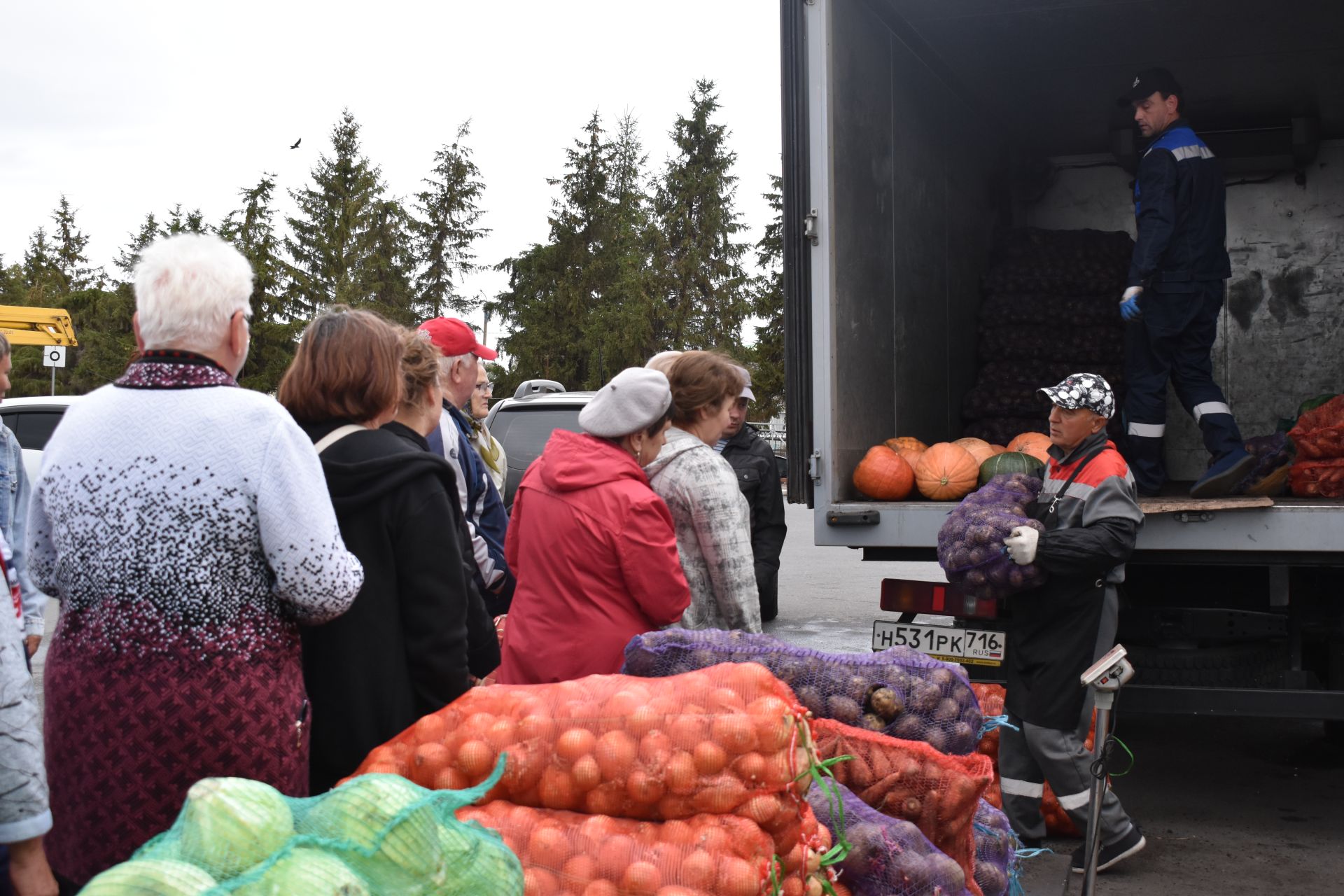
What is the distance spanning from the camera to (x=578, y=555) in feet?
11.1

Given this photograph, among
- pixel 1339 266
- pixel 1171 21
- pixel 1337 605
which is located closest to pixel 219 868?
pixel 1337 605

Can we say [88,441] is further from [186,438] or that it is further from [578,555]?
[578,555]

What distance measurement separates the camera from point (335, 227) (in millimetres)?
35438

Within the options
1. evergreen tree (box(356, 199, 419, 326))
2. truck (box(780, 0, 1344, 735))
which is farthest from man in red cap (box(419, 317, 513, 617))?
evergreen tree (box(356, 199, 419, 326))

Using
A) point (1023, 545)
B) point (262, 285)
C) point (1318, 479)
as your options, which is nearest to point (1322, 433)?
point (1318, 479)

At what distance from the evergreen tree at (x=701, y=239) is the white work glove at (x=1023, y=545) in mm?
35854

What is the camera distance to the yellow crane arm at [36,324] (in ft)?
58.1

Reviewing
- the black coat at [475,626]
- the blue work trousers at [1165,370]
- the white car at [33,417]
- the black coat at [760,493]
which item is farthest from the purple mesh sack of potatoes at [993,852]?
the white car at [33,417]

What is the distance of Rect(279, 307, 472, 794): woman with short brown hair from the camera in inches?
106

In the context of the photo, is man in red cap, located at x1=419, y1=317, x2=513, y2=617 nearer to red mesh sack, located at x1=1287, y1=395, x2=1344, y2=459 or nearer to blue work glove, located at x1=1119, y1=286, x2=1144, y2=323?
blue work glove, located at x1=1119, y1=286, x2=1144, y2=323

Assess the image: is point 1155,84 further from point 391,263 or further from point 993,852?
point 391,263

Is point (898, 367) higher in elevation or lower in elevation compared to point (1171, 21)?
lower

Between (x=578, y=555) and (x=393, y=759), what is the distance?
3.05 ft

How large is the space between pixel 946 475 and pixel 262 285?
2875 cm
